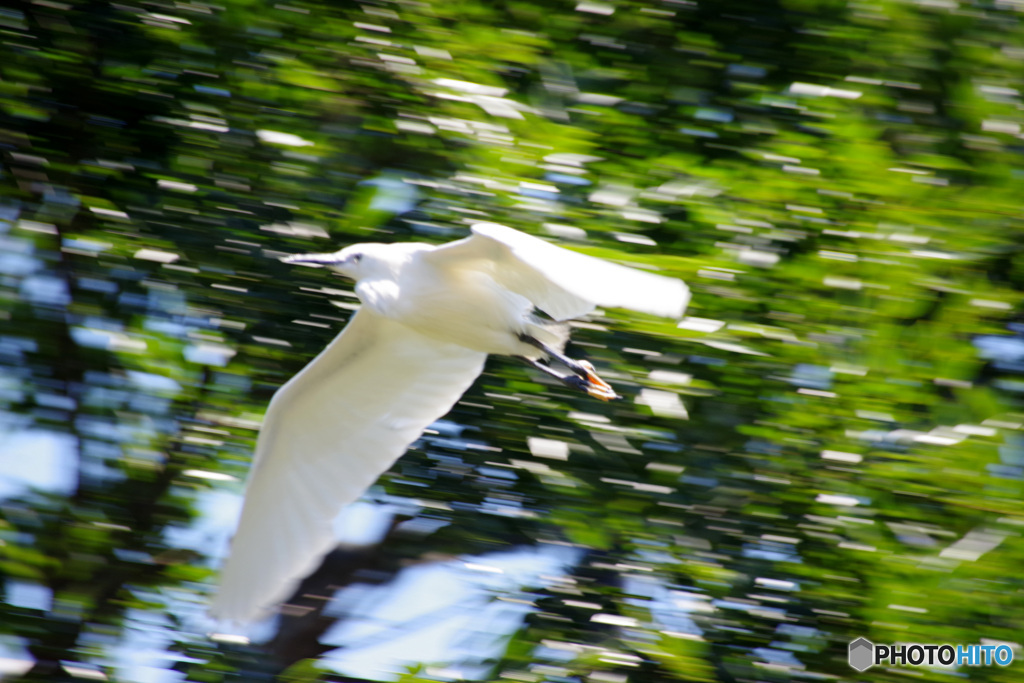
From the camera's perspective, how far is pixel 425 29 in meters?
3.98

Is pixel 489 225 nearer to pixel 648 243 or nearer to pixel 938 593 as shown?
pixel 648 243

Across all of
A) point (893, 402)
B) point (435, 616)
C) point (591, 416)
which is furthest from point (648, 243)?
point (435, 616)

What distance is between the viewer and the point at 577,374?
372cm

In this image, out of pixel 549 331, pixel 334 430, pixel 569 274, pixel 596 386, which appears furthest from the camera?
pixel 334 430

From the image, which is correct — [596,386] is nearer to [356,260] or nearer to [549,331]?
[549,331]

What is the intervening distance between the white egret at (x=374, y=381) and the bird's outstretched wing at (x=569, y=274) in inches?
0.6

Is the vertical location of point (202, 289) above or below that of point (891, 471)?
above

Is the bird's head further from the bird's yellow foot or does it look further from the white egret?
the bird's yellow foot

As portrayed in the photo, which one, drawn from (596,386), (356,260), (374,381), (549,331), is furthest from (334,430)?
(596,386)

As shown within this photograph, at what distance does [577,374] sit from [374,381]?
921 mm

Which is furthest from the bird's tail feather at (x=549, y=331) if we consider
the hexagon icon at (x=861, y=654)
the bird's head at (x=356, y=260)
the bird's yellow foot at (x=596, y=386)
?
the hexagon icon at (x=861, y=654)

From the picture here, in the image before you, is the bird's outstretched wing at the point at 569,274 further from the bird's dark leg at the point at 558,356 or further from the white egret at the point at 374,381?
the bird's dark leg at the point at 558,356

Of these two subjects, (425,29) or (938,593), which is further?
(425,29)

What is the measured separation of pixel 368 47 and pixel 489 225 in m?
1.56
